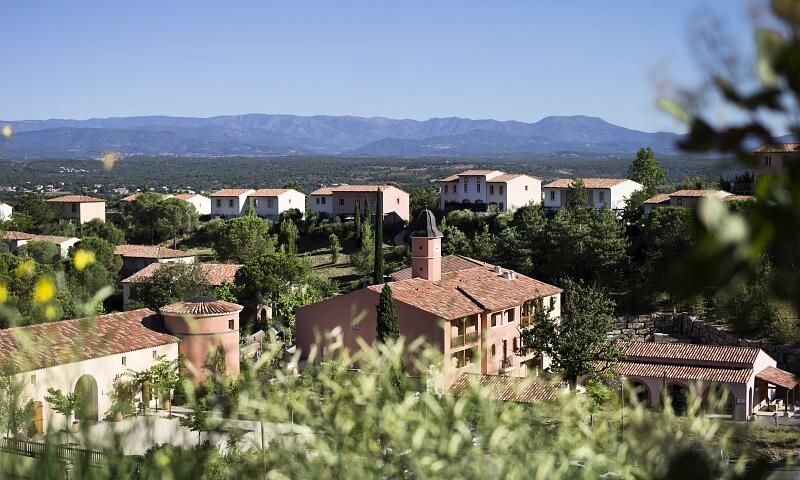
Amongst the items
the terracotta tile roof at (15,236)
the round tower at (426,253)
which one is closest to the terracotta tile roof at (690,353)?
the round tower at (426,253)

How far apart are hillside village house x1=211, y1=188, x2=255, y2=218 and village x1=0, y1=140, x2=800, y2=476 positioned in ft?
0.50

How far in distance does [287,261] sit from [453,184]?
71.7 ft

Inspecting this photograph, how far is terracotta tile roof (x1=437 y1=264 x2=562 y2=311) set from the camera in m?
28.3

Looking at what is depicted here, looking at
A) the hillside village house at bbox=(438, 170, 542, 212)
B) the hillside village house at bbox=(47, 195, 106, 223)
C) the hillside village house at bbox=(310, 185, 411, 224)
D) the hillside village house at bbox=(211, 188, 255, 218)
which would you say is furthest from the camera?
the hillside village house at bbox=(211, 188, 255, 218)

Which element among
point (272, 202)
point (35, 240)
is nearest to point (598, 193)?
point (272, 202)

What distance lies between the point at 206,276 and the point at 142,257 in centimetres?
913

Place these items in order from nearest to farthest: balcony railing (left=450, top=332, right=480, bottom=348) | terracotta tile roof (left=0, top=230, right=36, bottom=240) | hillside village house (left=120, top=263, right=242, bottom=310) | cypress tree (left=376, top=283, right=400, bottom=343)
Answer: cypress tree (left=376, top=283, right=400, bottom=343) < balcony railing (left=450, top=332, right=480, bottom=348) < hillside village house (left=120, top=263, right=242, bottom=310) < terracotta tile roof (left=0, top=230, right=36, bottom=240)

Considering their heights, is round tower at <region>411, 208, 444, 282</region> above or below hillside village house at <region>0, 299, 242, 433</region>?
above

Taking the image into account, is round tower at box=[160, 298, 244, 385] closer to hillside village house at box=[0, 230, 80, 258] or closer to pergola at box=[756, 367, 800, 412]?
pergola at box=[756, 367, 800, 412]

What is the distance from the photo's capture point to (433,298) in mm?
27641

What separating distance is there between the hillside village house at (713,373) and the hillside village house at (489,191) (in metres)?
27.1

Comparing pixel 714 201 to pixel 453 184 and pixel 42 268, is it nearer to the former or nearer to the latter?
pixel 42 268

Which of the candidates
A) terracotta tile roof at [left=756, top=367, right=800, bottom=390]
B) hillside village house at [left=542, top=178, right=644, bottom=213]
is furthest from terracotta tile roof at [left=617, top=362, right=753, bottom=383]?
hillside village house at [left=542, top=178, right=644, bottom=213]

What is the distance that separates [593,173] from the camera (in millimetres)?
119312
